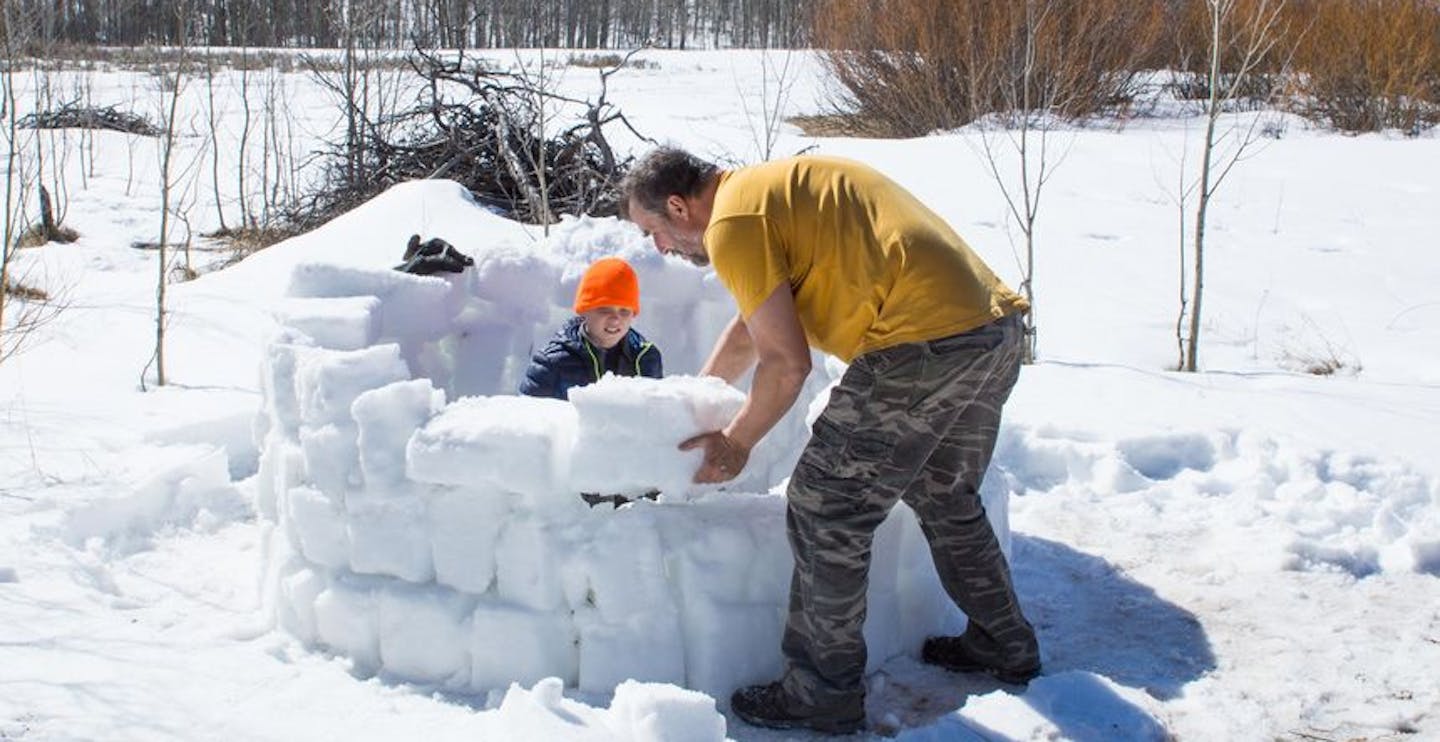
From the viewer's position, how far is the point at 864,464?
10.2 ft

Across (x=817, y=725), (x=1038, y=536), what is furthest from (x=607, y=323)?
(x=1038, y=536)

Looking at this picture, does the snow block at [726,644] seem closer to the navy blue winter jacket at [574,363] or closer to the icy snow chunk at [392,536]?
the icy snow chunk at [392,536]

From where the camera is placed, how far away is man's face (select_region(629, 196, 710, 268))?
3.04 metres

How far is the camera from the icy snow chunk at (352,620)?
358 cm

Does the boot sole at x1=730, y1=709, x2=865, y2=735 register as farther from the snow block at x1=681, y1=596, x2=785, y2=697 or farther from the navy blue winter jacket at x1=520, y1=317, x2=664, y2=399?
the navy blue winter jacket at x1=520, y1=317, x2=664, y2=399

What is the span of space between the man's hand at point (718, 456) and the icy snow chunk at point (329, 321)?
133 centimetres

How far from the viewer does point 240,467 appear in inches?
220

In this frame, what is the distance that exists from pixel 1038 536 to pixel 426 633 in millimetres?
2244

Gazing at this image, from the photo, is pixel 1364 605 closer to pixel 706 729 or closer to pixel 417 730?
pixel 706 729

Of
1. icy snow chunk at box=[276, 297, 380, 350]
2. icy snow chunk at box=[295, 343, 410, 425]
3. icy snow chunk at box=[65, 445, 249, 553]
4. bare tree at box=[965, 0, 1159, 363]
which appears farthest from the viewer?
bare tree at box=[965, 0, 1159, 363]

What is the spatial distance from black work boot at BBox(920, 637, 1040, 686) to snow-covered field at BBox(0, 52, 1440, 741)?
45 millimetres

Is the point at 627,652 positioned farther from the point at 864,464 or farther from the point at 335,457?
the point at 335,457

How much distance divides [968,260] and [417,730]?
1.73 m

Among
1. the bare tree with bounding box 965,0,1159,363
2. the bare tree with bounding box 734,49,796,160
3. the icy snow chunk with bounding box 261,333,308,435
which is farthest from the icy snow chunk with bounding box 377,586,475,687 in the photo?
the bare tree with bounding box 734,49,796,160
